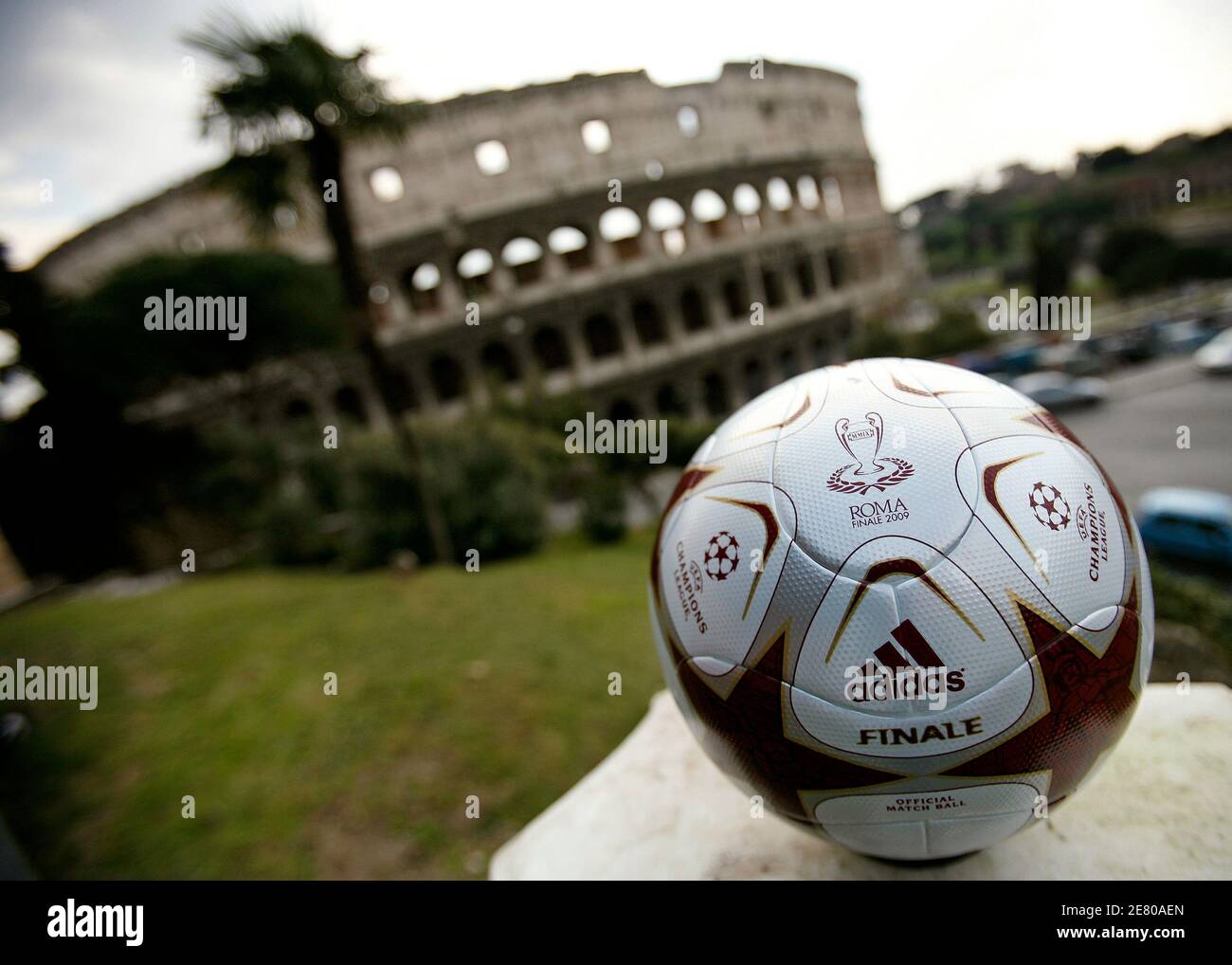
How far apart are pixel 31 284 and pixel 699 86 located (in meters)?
22.6

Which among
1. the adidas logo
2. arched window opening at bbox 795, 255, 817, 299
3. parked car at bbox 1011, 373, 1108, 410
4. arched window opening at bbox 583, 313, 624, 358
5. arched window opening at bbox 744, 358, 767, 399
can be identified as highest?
arched window opening at bbox 795, 255, 817, 299

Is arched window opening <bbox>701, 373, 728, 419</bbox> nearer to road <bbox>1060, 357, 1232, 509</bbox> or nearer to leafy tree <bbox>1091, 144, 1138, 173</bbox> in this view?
road <bbox>1060, 357, 1232, 509</bbox>

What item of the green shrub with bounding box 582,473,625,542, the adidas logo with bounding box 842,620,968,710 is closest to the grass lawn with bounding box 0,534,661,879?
the adidas logo with bounding box 842,620,968,710

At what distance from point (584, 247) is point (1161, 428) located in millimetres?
18575

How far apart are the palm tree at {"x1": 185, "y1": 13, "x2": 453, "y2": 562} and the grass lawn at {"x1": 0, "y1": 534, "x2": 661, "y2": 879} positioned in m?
4.13

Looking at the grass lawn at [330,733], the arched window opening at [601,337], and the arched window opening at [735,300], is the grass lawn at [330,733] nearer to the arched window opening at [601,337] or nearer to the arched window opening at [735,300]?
the arched window opening at [601,337]

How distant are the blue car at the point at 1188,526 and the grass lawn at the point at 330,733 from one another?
7528 mm

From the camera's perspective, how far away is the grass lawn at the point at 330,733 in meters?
4.54

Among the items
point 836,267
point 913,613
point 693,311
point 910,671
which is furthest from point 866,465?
point 836,267

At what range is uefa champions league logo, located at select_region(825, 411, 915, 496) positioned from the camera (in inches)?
85.1

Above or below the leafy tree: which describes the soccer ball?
below

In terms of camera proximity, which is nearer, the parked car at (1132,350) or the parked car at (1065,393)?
the parked car at (1065,393)

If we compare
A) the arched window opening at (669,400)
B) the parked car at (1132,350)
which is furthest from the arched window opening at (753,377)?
the parked car at (1132,350)

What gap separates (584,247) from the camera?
22.6 metres
